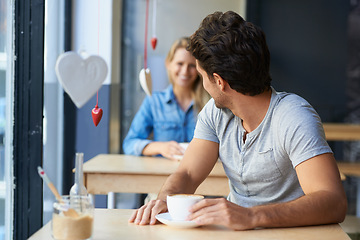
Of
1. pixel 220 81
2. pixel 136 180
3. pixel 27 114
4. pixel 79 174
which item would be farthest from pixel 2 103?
pixel 220 81

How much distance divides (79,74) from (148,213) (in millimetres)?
406

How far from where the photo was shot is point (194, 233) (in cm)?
123

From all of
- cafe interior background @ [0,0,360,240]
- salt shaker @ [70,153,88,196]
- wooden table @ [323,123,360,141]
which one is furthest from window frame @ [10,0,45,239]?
wooden table @ [323,123,360,141]

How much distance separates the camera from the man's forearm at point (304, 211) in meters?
1.26

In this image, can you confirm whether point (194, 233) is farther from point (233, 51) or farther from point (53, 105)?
point (53, 105)

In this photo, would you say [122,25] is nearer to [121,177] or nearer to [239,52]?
[121,177]

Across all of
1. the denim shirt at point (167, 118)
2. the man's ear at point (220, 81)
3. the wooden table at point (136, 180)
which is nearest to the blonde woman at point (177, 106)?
the denim shirt at point (167, 118)

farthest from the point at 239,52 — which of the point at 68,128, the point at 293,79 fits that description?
the point at 293,79

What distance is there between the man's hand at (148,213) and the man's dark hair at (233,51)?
0.43 metres

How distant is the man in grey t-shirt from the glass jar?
0.23 metres

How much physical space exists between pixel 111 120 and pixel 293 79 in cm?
199

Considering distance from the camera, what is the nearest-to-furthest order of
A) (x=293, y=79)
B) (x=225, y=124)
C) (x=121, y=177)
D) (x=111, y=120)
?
(x=225, y=124), (x=121, y=177), (x=111, y=120), (x=293, y=79)

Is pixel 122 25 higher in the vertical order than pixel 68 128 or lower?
higher

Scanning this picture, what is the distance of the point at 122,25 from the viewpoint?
4.18 metres
